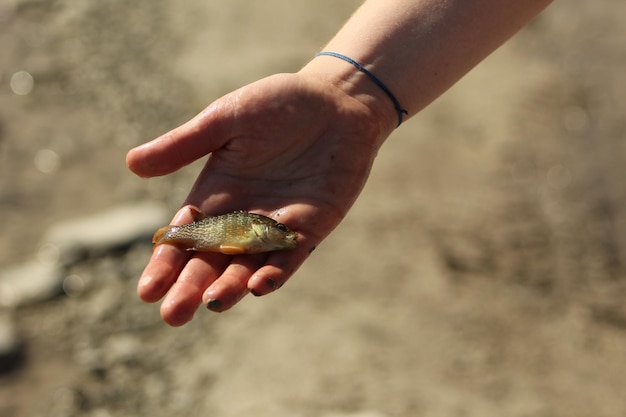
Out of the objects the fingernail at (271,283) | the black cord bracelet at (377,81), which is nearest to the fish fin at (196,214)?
the fingernail at (271,283)

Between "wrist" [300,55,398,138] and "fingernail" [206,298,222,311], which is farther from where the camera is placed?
"wrist" [300,55,398,138]

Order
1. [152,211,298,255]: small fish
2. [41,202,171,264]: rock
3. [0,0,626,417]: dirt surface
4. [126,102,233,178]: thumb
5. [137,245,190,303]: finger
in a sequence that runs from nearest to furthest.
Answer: [137,245,190,303]: finger, [152,211,298,255]: small fish, [126,102,233,178]: thumb, [0,0,626,417]: dirt surface, [41,202,171,264]: rock

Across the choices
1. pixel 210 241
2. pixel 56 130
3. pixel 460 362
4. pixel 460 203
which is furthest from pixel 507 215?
pixel 56 130

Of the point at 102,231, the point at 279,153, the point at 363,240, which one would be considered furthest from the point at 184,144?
the point at 102,231

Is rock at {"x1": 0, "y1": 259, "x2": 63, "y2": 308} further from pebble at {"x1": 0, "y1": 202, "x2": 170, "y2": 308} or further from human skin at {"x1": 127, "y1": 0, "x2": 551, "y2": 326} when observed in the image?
human skin at {"x1": 127, "y1": 0, "x2": 551, "y2": 326}

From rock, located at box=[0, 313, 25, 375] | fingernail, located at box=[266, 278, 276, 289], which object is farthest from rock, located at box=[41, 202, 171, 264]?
fingernail, located at box=[266, 278, 276, 289]

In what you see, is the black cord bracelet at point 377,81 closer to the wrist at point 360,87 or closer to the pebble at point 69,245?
the wrist at point 360,87
